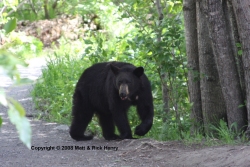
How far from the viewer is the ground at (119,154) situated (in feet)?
→ 14.0

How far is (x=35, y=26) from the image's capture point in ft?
61.0

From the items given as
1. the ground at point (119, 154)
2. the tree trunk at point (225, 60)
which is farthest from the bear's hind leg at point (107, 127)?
the tree trunk at point (225, 60)

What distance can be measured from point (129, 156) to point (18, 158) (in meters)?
1.37

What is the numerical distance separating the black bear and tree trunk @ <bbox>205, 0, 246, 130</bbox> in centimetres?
108

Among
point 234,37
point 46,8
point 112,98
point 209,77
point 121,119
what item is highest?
point 46,8

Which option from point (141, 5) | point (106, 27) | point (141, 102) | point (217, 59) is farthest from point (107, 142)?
point (106, 27)

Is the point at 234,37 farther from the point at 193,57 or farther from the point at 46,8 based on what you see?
the point at 46,8

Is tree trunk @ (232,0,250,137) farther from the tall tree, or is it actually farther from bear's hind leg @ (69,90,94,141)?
bear's hind leg @ (69,90,94,141)

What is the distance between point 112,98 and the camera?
5.80 metres

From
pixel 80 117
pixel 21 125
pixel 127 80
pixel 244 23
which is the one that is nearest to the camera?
pixel 21 125

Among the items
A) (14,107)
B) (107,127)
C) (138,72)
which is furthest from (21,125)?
(107,127)

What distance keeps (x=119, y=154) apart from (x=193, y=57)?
75.2 inches

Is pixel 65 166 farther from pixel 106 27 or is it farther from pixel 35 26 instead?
pixel 35 26

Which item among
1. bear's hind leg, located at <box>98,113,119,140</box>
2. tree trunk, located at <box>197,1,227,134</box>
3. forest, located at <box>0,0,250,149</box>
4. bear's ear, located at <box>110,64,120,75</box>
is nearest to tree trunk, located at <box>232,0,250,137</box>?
forest, located at <box>0,0,250,149</box>
